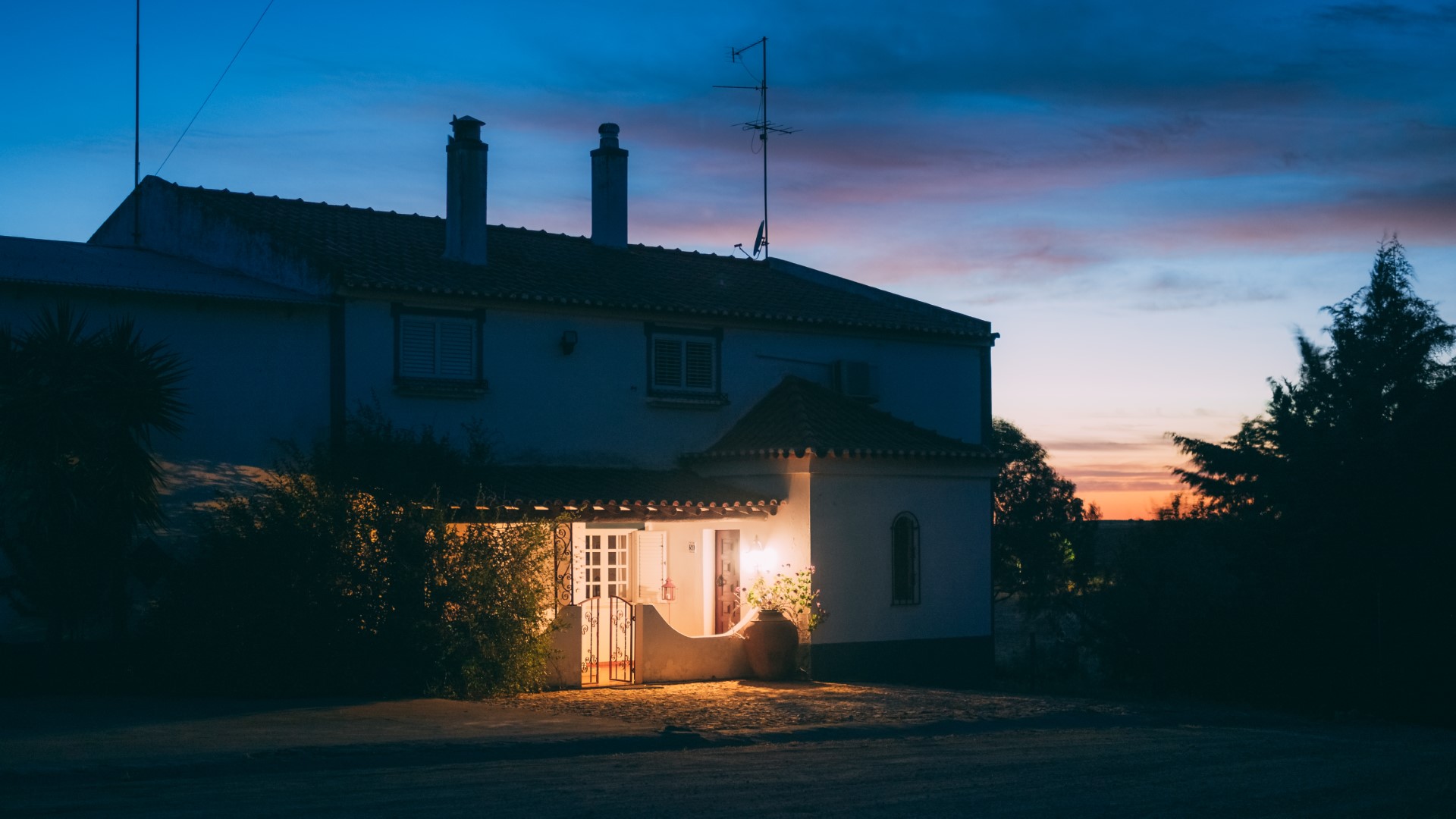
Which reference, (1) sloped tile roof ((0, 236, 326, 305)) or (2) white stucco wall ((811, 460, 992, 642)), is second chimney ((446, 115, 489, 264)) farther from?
(2) white stucco wall ((811, 460, 992, 642))

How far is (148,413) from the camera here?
17.7m

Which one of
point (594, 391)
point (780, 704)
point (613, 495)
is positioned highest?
point (594, 391)

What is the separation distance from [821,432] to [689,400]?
2.48 m

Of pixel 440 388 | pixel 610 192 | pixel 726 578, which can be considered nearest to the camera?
pixel 440 388

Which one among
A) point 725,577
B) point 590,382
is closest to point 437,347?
point 590,382

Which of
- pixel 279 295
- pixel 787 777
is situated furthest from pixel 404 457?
pixel 787 777

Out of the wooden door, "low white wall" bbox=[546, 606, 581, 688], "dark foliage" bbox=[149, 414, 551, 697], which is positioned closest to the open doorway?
the wooden door

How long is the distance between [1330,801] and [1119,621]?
1556 centimetres

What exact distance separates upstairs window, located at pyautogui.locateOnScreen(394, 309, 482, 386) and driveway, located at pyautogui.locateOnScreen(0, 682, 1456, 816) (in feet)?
17.8

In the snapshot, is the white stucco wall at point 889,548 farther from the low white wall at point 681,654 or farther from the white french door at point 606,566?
the white french door at point 606,566

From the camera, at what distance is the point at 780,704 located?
58.4 ft

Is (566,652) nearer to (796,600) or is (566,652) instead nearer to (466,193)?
(796,600)

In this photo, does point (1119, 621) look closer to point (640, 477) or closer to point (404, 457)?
point (640, 477)

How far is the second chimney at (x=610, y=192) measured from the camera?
27297 millimetres
